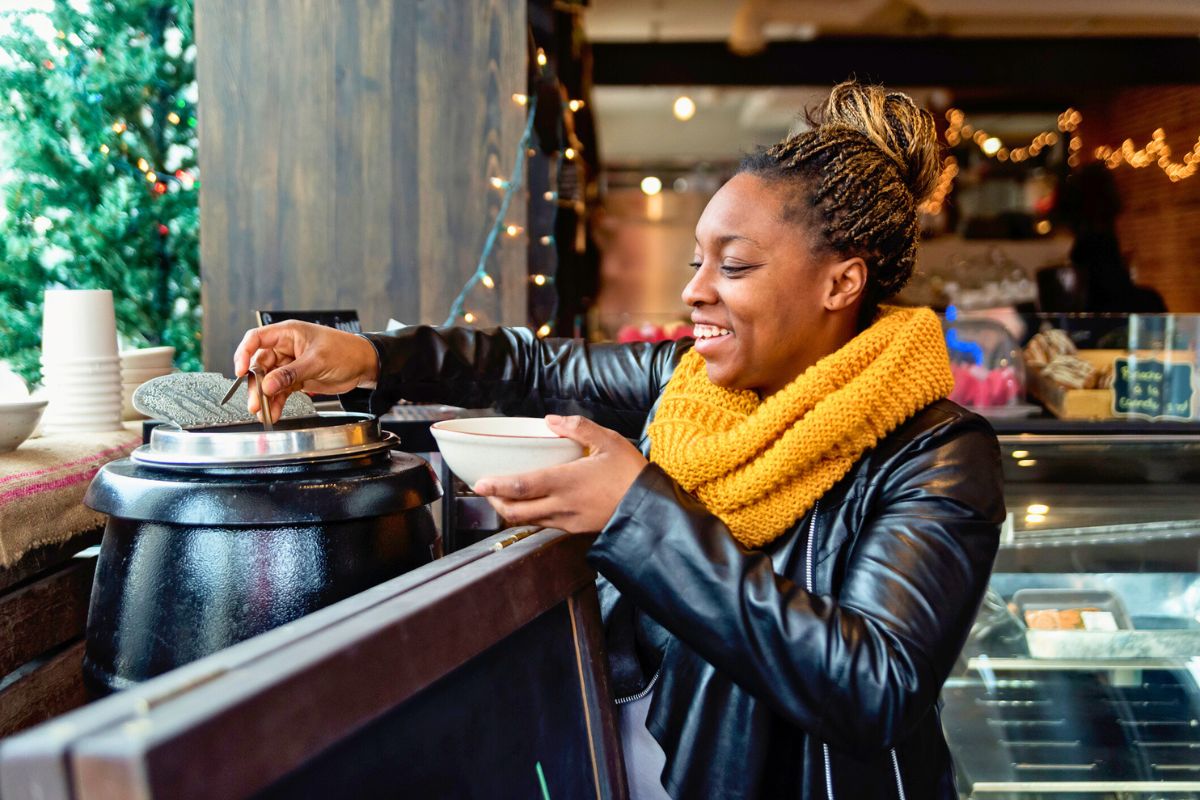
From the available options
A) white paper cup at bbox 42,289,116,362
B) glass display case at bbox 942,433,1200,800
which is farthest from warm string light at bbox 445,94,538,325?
glass display case at bbox 942,433,1200,800

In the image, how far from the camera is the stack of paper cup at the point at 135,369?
2230 mm

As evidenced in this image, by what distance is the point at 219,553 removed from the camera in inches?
44.6

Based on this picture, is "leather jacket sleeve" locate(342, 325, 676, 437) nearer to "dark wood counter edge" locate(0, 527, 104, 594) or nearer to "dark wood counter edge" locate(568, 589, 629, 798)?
"dark wood counter edge" locate(0, 527, 104, 594)

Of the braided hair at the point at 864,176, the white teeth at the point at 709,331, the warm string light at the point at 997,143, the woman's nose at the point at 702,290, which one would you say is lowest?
the white teeth at the point at 709,331

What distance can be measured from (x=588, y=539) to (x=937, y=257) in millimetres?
6625

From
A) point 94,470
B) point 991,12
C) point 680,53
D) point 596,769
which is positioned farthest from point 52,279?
point 991,12

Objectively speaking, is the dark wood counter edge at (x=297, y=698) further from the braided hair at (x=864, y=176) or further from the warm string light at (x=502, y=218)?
the warm string light at (x=502, y=218)

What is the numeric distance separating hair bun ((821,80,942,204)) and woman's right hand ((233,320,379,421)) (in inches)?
33.4

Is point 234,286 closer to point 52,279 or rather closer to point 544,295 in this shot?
point 52,279

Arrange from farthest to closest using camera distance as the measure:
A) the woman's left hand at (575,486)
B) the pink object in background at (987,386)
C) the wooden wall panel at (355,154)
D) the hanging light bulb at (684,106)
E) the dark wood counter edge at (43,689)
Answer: the hanging light bulb at (684,106), the wooden wall panel at (355,154), the pink object in background at (987,386), the dark wood counter edge at (43,689), the woman's left hand at (575,486)

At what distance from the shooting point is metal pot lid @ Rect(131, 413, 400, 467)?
3.85ft

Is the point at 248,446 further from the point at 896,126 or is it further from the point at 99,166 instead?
the point at 99,166

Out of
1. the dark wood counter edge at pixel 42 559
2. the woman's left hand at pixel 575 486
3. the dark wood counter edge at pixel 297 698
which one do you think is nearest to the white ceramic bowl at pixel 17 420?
the dark wood counter edge at pixel 42 559

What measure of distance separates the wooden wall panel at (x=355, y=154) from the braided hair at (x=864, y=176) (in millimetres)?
1561
